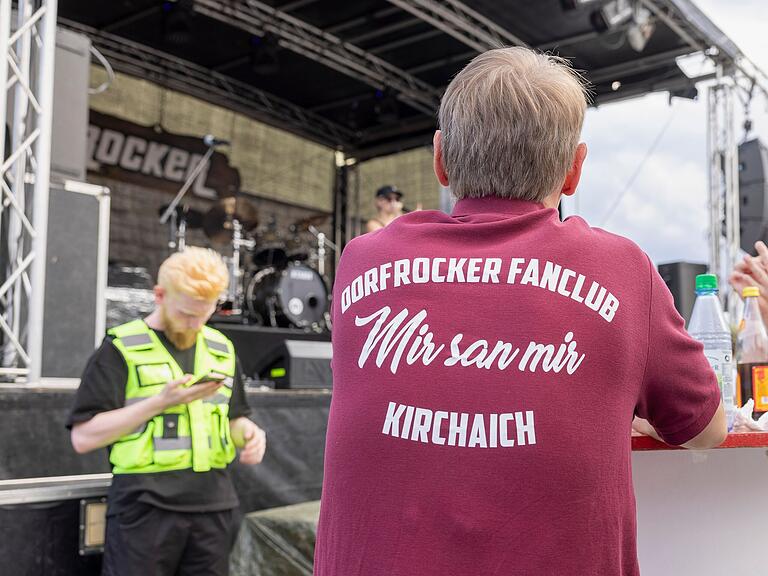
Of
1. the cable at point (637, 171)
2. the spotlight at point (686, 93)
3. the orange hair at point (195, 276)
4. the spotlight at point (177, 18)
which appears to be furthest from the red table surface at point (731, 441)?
the spotlight at point (686, 93)

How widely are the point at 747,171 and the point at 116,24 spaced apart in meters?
6.98

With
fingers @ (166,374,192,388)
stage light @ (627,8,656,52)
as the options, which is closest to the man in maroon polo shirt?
fingers @ (166,374,192,388)

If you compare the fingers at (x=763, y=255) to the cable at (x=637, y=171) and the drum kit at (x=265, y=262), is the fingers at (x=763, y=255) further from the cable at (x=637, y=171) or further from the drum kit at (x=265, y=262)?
the cable at (x=637, y=171)

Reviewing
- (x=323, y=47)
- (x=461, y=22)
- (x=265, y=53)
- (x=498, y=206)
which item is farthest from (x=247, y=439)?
(x=323, y=47)

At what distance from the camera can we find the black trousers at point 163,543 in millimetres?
2715

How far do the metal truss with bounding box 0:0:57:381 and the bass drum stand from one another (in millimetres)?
4482

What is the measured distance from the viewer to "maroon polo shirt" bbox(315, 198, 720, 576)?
103 centimetres

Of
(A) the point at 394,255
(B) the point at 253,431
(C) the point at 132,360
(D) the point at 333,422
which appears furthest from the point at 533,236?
(B) the point at 253,431

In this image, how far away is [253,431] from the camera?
10.4ft

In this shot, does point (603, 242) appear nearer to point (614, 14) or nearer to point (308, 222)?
point (614, 14)

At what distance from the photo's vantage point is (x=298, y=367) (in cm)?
477

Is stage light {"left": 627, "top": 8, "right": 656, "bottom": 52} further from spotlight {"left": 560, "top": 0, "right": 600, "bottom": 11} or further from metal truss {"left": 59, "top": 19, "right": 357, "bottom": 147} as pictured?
metal truss {"left": 59, "top": 19, "right": 357, "bottom": 147}

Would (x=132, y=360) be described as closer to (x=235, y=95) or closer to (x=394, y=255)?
(x=394, y=255)

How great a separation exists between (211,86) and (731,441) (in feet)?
31.5
